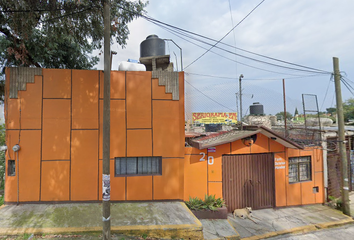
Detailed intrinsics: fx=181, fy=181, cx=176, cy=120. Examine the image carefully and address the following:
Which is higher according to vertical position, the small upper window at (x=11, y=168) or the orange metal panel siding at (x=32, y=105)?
the orange metal panel siding at (x=32, y=105)

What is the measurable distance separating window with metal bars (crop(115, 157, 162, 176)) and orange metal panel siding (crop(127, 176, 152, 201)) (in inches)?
8.3

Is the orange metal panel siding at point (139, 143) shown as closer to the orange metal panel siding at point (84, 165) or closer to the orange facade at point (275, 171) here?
the orange metal panel siding at point (84, 165)

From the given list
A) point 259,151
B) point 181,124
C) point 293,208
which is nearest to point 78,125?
point 181,124

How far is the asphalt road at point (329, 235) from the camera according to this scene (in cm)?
621

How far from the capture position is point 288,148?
8344 mm

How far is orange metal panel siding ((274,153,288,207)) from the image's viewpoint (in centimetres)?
798

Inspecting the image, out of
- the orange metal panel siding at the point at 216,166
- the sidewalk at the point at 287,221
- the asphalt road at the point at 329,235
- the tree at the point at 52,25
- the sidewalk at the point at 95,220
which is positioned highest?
the tree at the point at 52,25

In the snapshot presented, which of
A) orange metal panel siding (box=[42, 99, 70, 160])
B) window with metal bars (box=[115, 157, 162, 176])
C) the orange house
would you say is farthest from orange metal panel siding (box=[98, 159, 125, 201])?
orange metal panel siding (box=[42, 99, 70, 160])

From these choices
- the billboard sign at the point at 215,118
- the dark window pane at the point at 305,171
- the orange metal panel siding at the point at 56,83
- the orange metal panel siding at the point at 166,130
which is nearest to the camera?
the orange metal panel siding at the point at 56,83

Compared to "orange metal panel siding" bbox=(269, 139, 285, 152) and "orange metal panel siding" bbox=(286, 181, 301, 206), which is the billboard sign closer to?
"orange metal panel siding" bbox=(269, 139, 285, 152)

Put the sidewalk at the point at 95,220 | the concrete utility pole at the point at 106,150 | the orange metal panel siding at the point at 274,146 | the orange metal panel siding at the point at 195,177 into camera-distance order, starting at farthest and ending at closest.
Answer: the orange metal panel siding at the point at 274,146 < the orange metal panel siding at the point at 195,177 < the sidewalk at the point at 95,220 < the concrete utility pole at the point at 106,150

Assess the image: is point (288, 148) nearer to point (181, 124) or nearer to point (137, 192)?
point (181, 124)

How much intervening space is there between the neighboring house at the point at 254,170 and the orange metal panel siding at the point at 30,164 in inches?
203

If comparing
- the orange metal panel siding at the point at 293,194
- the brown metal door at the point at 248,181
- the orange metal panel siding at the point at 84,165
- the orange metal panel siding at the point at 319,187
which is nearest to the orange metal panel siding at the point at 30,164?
the orange metal panel siding at the point at 84,165
